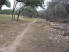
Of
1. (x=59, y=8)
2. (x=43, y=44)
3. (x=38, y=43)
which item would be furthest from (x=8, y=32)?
(x=59, y=8)

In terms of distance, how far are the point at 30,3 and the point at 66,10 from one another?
9.00 metres

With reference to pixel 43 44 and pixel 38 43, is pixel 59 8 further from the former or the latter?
pixel 43 44

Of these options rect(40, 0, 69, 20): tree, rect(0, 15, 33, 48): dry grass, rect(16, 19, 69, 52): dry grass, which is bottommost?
rect(0, 15, 33, 48): dry grass

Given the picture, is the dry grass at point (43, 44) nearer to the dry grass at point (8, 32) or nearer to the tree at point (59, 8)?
the dry grass at point (8, 32)

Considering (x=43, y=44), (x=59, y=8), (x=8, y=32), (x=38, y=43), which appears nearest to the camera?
(x=43, y=44)

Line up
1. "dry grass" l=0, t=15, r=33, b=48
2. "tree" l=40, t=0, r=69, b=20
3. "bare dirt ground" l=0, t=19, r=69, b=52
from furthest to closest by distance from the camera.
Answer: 1. "tree" l=40, t=0, r=69, b=20
2. "dry grass" l=0, t=15, r=33, b=48
3. "bare dirt ground" l=0, t=19, r=69, b=52

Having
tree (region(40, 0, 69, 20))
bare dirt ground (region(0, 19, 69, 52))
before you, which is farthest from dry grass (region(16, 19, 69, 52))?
tree (region(40, 0, 69, 20))

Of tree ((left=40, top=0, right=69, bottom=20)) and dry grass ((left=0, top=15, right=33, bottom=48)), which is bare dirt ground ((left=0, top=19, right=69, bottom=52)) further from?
tree ((left=40, top=0, right=69, bottom=20))

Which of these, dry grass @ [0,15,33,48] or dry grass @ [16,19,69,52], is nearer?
dry grass @ [16,19,69,52]

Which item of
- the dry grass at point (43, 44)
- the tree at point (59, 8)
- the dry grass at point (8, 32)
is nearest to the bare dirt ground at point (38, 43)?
the dry grass at point (43, 44)

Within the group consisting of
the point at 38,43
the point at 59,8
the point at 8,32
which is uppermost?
the point at 59,8

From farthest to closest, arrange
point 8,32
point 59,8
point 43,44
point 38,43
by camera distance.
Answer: point 59,8
point 8,32
point 38,43
point 43,44

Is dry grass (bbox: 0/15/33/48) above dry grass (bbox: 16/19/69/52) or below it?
below

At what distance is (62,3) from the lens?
35.1m
